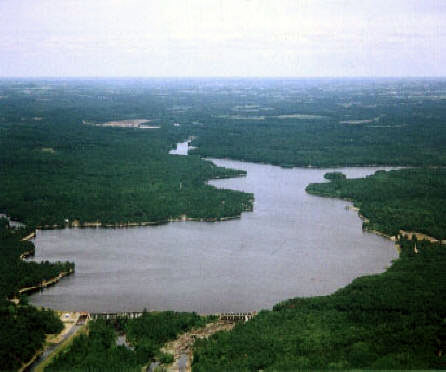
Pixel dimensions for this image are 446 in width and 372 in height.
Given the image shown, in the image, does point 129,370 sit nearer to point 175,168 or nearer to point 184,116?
point 175,168

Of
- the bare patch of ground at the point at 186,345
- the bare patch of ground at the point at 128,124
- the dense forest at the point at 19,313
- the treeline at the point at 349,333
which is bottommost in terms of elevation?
the bare patch of ground at the point at 186,345

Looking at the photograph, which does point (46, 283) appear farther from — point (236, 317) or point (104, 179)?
point (104, 179)

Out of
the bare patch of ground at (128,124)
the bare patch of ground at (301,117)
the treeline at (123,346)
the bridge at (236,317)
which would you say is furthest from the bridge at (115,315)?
the bare patch of ground at (301,117)

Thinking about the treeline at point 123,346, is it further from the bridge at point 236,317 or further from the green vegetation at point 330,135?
the green vegetation at point 330,135

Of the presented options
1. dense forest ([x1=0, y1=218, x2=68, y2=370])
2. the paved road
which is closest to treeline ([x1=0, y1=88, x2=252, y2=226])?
dense forest ([x1=0, y1=218, x2=68, y2=370])

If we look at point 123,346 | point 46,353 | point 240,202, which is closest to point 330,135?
point 240,202

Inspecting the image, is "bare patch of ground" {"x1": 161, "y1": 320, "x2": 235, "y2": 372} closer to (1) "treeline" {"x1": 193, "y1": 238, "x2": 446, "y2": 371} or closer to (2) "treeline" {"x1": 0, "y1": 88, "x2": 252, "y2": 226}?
(1) "treeline" {"x1": 193, "y1": 238, "x2": 446, "y2": 371}
